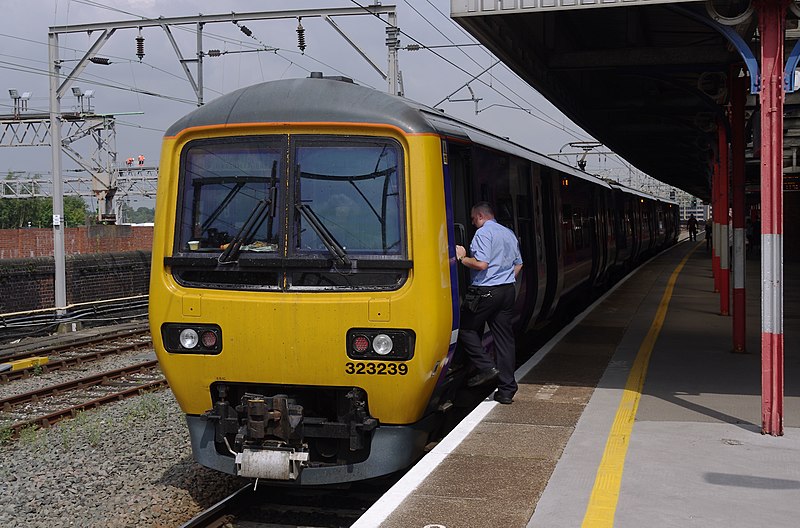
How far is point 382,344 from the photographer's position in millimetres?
6355

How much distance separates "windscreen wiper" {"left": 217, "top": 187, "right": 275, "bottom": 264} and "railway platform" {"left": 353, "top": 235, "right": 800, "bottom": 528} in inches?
75.0

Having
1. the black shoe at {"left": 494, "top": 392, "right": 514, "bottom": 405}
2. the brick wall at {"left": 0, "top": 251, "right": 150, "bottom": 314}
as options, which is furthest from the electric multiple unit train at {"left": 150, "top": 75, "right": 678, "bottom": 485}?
the brick wall at {"left": 0, "top": 251, "right": 150, "bottom": 314}

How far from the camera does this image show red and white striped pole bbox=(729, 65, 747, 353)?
1062cm

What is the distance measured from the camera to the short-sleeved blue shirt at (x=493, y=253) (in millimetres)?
7395

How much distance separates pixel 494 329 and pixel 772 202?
2.28 meters

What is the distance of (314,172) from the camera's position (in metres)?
6.59

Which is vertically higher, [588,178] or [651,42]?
[651,42]

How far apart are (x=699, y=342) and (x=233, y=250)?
7022 millimetres

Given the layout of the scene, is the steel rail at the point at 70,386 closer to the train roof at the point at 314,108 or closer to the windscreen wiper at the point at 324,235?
the train roof at the point at 314,108

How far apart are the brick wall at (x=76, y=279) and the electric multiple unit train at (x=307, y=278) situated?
15.8m

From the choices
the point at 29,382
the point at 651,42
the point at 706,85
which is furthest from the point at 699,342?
the point at 29,382

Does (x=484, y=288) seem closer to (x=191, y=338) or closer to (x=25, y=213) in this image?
(x=191, y=338)

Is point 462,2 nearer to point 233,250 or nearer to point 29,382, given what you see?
point 233,250

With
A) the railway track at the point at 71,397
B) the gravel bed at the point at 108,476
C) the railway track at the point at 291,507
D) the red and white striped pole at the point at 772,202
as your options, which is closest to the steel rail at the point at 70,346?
the railway track at the point at 71,397
